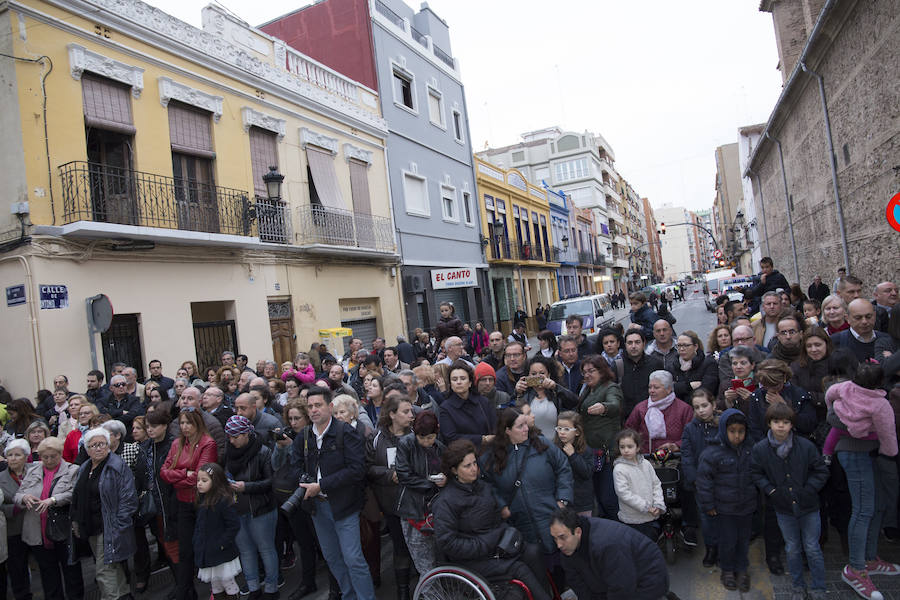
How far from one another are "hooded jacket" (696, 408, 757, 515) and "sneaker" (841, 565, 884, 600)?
71 cm

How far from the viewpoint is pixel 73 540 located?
209 inches

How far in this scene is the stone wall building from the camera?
392 inches

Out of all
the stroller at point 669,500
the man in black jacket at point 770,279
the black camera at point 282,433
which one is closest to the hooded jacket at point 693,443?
the stroller at point 669,500

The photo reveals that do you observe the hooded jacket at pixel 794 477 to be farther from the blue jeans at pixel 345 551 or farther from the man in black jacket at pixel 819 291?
the man in black jacket at pixel 819 291

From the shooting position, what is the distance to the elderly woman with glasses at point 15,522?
542cm

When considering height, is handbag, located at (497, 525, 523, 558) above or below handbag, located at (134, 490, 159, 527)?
below

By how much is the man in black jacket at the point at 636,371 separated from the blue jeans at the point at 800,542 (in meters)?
1.84

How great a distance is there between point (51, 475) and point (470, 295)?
721 inches

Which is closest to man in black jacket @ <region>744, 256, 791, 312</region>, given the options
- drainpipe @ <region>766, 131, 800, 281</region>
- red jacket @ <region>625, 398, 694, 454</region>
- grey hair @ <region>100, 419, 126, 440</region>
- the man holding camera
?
red jacket @ <region>625, 398, 694, 454</region>

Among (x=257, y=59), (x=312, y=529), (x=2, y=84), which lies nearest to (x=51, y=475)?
(x=312, y=529)

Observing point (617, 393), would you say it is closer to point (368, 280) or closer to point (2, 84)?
point (2, 84)

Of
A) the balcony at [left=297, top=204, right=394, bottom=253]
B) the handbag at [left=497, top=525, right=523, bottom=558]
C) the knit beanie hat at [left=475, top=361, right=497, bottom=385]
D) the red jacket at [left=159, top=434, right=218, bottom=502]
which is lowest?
the handbag at [left=497, top=525, right=523, bottom=558]

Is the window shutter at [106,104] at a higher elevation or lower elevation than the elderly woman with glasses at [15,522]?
higher

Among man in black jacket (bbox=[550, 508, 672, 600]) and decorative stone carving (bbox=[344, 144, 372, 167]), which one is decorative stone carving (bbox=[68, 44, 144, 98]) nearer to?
decorative stone carving (bbox=[344, 144, 372, 167])
